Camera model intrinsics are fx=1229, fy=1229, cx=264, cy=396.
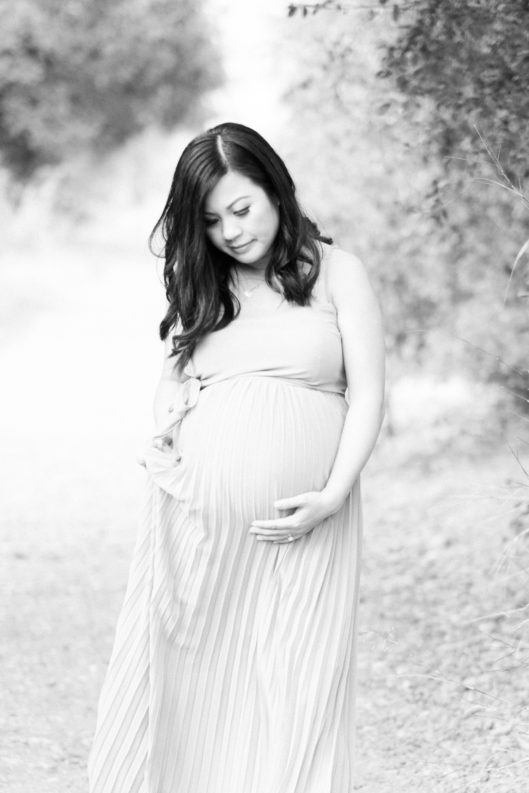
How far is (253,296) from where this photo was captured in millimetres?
3002

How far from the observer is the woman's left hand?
2.81 m

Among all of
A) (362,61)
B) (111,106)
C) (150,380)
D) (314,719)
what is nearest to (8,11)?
(111,106)

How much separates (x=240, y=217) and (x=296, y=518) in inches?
28.2

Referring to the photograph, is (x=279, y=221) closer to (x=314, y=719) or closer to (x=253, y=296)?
(x=253, y=296)

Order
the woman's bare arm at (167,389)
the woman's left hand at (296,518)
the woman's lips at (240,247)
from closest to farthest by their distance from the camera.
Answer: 1. the woman's left hand at (296,518)
2. the woman's lips at (240,247)
3. the woman's bare arm at (167,389)

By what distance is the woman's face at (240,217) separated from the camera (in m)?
2.87

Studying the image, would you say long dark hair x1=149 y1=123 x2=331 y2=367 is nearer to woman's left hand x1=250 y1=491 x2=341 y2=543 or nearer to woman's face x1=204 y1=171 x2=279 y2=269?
woman's face x1=204 y1=171 x2=279 y2=269

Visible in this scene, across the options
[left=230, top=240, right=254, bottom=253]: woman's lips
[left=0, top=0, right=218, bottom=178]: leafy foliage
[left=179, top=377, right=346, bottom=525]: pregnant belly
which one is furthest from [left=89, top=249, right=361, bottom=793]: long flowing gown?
[left=0, top=0, right=218, bottom=178]: leafy foliage

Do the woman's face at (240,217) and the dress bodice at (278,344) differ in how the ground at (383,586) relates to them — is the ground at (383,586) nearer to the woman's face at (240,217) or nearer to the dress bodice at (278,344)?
the dress bodice at (278,344)

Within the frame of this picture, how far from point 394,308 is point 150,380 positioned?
23.1ft

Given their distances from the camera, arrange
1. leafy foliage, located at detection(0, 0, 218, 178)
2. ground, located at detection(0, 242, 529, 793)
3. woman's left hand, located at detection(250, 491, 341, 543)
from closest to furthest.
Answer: woman's left hand, located at detection(250, 491, 341, 543)
ground, located at detection(0, 242, 529, 793)
leafy foliage, located at detection(0, 0, 218, 178)

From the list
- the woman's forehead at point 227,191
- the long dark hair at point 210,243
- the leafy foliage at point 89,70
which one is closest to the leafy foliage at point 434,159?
the long dark hair at point 210,243

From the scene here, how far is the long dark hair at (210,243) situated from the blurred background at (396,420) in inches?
21.5

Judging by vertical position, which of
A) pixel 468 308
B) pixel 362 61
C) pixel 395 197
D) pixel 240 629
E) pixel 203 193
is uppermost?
pixel 362 61
